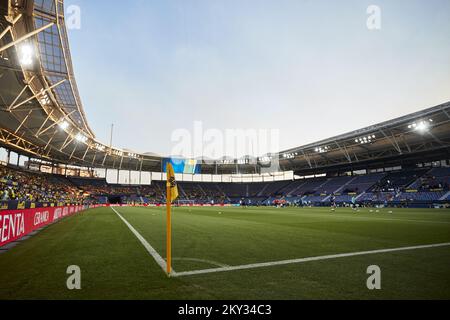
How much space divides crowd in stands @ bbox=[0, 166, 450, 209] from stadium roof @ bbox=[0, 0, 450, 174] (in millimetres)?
4640

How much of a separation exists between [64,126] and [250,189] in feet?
208

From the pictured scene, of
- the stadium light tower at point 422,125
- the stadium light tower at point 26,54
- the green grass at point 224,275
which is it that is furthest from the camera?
the stadium light tower at point 422,125

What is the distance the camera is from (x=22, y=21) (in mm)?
12930

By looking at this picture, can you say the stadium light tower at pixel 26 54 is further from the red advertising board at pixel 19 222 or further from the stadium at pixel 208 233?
the red advertising board at pixel 19 222

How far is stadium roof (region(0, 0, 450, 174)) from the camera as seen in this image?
45.6 ft

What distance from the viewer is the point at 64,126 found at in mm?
30328

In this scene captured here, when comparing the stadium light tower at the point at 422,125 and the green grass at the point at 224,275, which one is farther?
the stadium light tower at the point at 422,125

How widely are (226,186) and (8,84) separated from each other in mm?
73619

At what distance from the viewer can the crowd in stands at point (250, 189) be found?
1516 inches

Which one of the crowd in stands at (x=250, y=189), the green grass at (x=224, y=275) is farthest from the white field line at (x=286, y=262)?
the crowd in stands at (x=250, y=189)

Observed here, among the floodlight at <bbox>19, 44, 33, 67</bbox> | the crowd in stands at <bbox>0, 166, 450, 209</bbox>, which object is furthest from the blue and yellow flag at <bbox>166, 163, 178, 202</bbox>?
the crowd in stands at <bbox>0, 166, 450, 209</bbox>

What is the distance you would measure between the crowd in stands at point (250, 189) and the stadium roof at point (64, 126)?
4.64m
